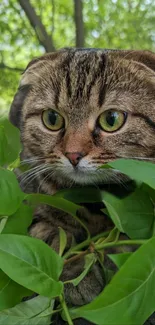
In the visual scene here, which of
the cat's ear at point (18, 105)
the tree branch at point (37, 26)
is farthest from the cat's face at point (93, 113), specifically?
the tree branch at point (37, 26)

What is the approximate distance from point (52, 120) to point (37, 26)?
2.94m

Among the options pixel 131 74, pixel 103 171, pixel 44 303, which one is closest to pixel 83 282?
pixel 103 171

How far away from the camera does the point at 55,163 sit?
1.11 m

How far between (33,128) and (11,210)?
0.62 m

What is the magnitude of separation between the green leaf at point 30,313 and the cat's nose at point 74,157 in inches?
16.3

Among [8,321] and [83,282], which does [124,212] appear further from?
[83,282]

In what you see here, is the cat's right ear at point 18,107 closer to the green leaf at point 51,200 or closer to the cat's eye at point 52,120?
the cat's eye at point 52,120

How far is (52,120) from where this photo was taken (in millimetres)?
1185

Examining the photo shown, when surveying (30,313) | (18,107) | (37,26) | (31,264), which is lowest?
(30,313)

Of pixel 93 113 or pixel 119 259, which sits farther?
pixel 93 113

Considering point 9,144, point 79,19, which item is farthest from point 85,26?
point 9,144

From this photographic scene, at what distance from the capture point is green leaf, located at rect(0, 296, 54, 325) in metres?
0.66

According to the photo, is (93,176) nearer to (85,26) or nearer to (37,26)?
(37,26)

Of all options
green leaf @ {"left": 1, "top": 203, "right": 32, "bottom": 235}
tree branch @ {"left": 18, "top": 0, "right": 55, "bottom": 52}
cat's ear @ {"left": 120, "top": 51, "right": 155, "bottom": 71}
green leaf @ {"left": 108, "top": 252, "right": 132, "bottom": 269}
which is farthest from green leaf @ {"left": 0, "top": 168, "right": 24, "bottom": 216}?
tree branch @ {"left": 18, "top": 0, "right": 55, "bottom": 52}
